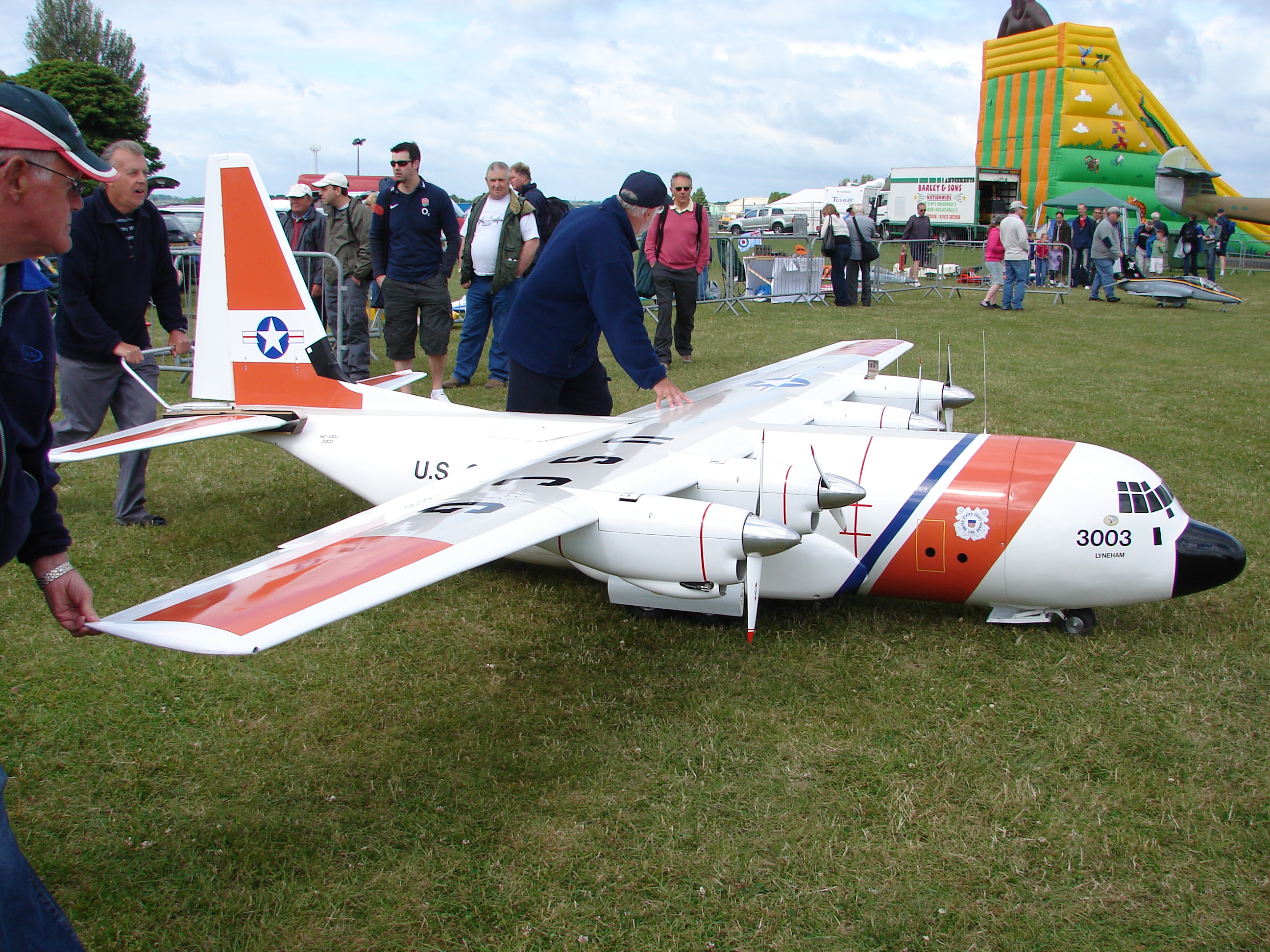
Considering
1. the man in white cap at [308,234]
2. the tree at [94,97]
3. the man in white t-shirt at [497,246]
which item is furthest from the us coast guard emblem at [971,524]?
A: the tree at [94,97]

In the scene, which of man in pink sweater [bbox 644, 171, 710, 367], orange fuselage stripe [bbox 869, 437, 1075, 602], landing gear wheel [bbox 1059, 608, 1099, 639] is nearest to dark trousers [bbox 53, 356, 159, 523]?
orange fuselage stripe [bbox 869, 437, 1075, 602]

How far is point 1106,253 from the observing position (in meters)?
24.0

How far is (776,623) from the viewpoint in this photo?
6.02 meters

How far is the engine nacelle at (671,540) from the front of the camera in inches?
180

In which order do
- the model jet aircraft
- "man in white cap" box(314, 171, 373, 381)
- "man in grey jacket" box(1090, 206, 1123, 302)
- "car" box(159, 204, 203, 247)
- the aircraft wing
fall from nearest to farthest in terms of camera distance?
the aircraft wing < "man in white cap" box(314, 171, 373, 381) < the model jet aircraft < "man in grey jacket" box(1090, 206, 1123, 302) < "car" box(159, 204, 203, 247)

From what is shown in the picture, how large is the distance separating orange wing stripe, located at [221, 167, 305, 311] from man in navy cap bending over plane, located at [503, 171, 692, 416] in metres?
2.16

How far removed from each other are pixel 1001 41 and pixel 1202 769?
43177 mm

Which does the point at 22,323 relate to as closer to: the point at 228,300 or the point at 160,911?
the point at 160,911

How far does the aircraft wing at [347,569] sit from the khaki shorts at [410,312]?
20.8 feet

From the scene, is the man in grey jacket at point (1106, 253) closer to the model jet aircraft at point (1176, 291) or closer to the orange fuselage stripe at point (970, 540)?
the model jet aircraft at point (1176, 291)

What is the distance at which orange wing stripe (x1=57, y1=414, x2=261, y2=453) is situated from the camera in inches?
233

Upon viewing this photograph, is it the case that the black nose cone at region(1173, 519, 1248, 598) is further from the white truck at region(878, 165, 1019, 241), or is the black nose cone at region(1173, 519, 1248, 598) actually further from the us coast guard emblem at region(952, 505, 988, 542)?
the white truck at region(878, 165, 1019, 241)

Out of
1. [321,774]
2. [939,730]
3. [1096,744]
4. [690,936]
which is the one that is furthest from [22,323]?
[1096,744]

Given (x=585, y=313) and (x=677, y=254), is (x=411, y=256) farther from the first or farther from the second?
(x=585, y=313)
